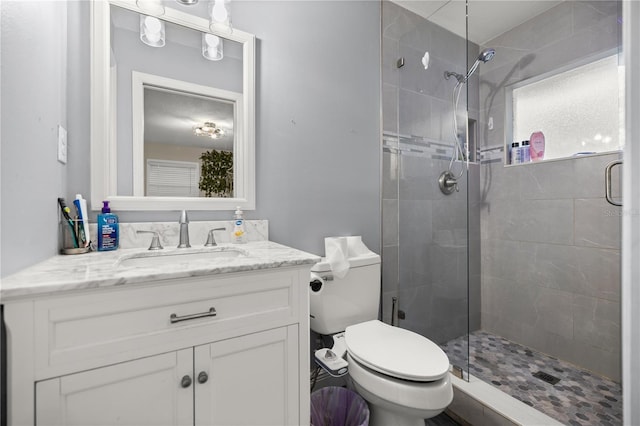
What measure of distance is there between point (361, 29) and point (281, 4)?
1.76 feet

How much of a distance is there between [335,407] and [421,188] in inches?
50.9

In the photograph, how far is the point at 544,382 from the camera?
5.33ft

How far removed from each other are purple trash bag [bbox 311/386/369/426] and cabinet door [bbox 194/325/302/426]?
0.45 m

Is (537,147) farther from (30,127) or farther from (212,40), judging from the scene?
(30,127)

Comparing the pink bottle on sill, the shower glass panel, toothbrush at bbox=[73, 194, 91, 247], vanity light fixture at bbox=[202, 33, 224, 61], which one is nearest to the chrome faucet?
toothbrush at bbox=[73, 194, 91, 247]

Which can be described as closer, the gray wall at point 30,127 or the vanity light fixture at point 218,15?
the gray wall at point 30,127

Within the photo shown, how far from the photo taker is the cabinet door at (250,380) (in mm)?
802

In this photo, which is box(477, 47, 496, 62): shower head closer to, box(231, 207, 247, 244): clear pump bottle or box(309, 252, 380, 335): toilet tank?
box(309, 252, 380, 335): toilet tank

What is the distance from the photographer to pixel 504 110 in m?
2.18

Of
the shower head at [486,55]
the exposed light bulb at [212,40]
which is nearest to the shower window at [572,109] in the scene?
the shower head at [486,55]

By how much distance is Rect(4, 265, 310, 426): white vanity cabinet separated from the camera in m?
0.63

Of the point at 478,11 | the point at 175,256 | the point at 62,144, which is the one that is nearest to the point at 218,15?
the point at 62,144

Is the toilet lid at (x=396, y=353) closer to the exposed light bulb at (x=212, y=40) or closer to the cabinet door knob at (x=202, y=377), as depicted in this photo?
the cabinet door knob at (x=202, y=377)

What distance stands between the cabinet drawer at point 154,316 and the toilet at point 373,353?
0.42 meters
